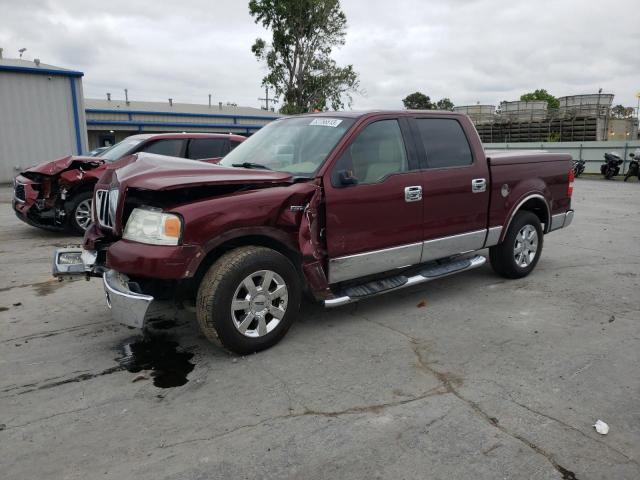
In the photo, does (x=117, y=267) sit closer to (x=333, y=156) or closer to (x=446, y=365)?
(x=333, y=156)

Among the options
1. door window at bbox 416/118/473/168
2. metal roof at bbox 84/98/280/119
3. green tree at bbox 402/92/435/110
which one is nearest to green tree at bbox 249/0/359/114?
metal roof at bbox 84/98/280/119

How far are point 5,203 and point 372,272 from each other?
486 inches

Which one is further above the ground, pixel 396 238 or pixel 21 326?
pixel 396 238

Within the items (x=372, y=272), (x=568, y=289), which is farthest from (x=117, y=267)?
(x=568, y=289)

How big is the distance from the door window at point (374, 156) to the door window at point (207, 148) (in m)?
4.62

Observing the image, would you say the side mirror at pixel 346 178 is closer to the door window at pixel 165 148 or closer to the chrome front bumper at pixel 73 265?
the chrome front bumper at pixel 73 265

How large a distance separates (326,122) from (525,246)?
2962 millimetres

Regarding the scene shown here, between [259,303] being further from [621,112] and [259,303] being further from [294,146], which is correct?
[621,112]

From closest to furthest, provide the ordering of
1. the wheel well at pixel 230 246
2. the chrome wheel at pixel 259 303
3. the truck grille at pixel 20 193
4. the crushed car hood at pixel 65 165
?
the chrome wheel at pixel 259 303
the wheel well at pixel 230 246
the crushed car hood at pixel 65 165
the truck grille at pixel 20 193

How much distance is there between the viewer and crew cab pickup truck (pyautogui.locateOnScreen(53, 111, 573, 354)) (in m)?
3.53

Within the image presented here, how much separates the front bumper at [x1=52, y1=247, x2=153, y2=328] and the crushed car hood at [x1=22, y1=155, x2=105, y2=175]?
13.5 feet

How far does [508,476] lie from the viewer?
96.2 inches

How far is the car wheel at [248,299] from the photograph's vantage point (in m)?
3.55

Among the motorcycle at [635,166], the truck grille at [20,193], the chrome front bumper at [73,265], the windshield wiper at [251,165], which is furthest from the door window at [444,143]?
the motorcycle at [635,166]
